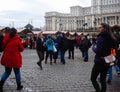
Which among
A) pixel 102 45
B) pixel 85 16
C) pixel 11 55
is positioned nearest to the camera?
pixel 102 45

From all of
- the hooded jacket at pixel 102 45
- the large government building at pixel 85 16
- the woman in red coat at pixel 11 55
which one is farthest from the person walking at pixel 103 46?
the large government building at pixel 85 16

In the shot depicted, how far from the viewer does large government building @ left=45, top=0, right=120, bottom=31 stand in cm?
14588

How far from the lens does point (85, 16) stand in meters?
161

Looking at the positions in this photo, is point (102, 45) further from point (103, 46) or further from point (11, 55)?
point (11, 55)

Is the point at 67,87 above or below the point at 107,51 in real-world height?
below

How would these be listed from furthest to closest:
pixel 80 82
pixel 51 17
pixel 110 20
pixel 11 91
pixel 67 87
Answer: pixel 51 17 < pixel 110 20 < pixel 80 82 < pixel 67 87 < pixel 11 91

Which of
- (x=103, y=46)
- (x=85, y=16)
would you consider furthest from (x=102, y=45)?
(x=85, y=16)

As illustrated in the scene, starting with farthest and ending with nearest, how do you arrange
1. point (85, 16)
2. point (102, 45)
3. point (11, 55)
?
point (85, 16), point (11, 55), point (102, 45)

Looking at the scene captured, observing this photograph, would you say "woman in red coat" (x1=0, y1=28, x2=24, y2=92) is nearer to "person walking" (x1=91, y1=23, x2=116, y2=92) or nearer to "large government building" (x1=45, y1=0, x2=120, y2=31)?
"person walking" (x1=91, y1=23, x2=116, y2=92)

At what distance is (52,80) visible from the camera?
1043 cm

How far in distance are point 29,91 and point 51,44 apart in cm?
837

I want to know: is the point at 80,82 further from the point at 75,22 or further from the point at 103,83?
the point at 75,22

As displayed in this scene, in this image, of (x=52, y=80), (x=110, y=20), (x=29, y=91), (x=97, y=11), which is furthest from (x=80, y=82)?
(x=97, y=11)

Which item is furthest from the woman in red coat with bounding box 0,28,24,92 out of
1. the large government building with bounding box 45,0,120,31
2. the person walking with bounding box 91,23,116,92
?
the large government building with bounding box 45,0,120,31
